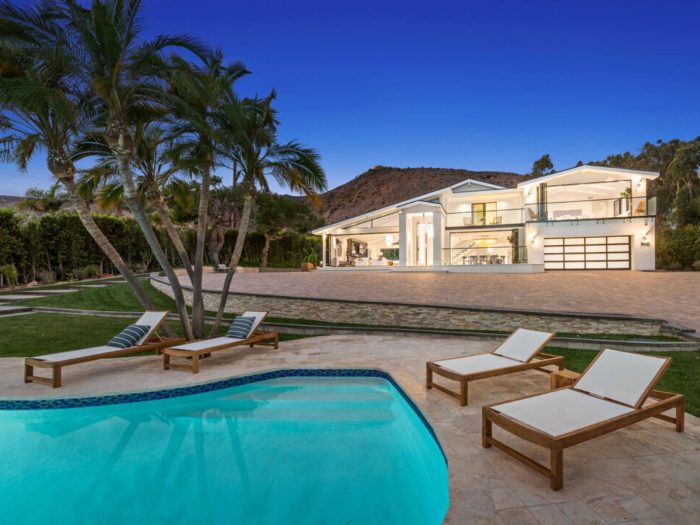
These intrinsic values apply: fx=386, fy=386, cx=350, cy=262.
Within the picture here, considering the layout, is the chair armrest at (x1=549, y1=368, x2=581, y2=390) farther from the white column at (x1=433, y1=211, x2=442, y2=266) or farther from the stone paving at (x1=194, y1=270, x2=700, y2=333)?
the white column at (x1=433, y1=211, x2=442, y2=266)

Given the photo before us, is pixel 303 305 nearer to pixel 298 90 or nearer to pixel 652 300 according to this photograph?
pixel 652 300

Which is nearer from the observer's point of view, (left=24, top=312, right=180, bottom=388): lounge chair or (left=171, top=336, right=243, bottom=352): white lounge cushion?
(left=24, top=312, right=180, bottom=388): lounge chair

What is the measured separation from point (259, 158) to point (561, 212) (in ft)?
71.8

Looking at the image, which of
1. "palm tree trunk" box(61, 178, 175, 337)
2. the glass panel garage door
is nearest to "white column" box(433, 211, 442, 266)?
the glass panel garage door

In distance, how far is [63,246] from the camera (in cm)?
2144

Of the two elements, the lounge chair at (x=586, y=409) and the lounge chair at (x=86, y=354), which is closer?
the lounge chair at (x=586, y=409)

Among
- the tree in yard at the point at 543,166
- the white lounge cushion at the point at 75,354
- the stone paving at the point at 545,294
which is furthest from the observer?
the tree in yard at the point at 543,166

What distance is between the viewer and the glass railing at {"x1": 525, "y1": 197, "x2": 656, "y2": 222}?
2170cm

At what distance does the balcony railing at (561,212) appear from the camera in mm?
21844

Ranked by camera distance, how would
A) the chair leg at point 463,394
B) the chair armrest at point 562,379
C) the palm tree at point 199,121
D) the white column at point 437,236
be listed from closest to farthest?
the chair armrest at point 562,379, the chair leg at point 463,394, the palm tree at point 199,121, the white column at point 437,236

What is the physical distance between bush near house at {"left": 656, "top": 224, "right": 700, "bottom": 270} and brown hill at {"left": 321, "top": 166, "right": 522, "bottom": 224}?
5942 centimetres

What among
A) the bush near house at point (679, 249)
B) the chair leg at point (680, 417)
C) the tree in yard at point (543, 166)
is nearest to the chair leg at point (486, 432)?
the chair leg at point (680, 417)

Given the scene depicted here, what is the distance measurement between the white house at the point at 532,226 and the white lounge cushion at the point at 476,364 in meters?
17.4

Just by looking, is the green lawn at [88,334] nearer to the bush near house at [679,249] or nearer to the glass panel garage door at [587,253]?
the glass panel garage door at [587,253]
